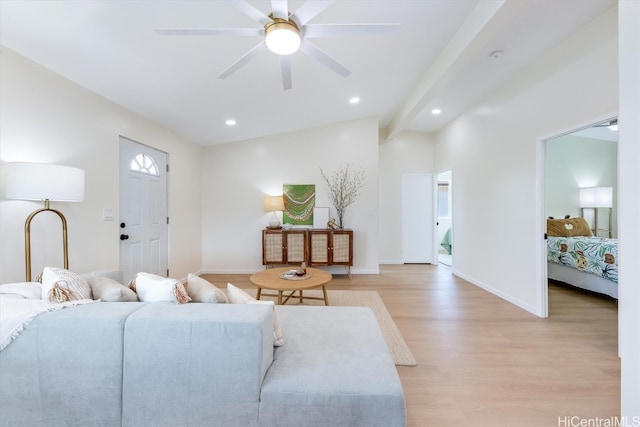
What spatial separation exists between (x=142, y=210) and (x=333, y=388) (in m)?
3.33

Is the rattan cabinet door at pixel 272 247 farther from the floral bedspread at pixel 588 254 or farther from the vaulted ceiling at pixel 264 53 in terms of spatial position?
the floral bedspread at pixel 588 254

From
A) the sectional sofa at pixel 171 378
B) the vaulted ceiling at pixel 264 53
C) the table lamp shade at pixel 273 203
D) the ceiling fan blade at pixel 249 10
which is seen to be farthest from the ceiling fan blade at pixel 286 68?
the table lamp shade at pixel 273 203

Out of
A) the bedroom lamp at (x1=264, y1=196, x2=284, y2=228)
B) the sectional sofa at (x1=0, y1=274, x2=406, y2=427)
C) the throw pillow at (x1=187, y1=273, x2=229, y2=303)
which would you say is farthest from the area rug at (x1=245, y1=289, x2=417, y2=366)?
the bedroom lamp at (x1=264, y1=196, x2=284, y2=228)

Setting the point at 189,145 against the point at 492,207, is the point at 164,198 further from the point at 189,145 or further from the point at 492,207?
the point at 492,207

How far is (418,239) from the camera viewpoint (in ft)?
18.8

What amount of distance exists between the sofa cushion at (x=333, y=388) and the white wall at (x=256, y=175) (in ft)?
11.6

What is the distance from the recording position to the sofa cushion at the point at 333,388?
3.61 feet

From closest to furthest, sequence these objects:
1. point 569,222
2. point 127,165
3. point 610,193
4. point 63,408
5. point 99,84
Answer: point 63,408
point 99,84
point 127,165
point 569,222
point 610,193

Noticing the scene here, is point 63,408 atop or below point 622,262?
below

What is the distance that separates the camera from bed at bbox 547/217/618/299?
3.16 meters

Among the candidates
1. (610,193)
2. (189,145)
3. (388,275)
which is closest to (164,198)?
(189,145)

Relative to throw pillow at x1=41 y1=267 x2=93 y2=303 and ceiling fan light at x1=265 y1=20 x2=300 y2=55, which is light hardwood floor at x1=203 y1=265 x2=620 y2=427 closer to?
throw pillow at x1=41 y1=267 x2=93 y2=303

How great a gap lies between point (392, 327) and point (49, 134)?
11.4 feet

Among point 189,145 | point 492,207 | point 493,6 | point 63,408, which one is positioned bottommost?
point 63,408
